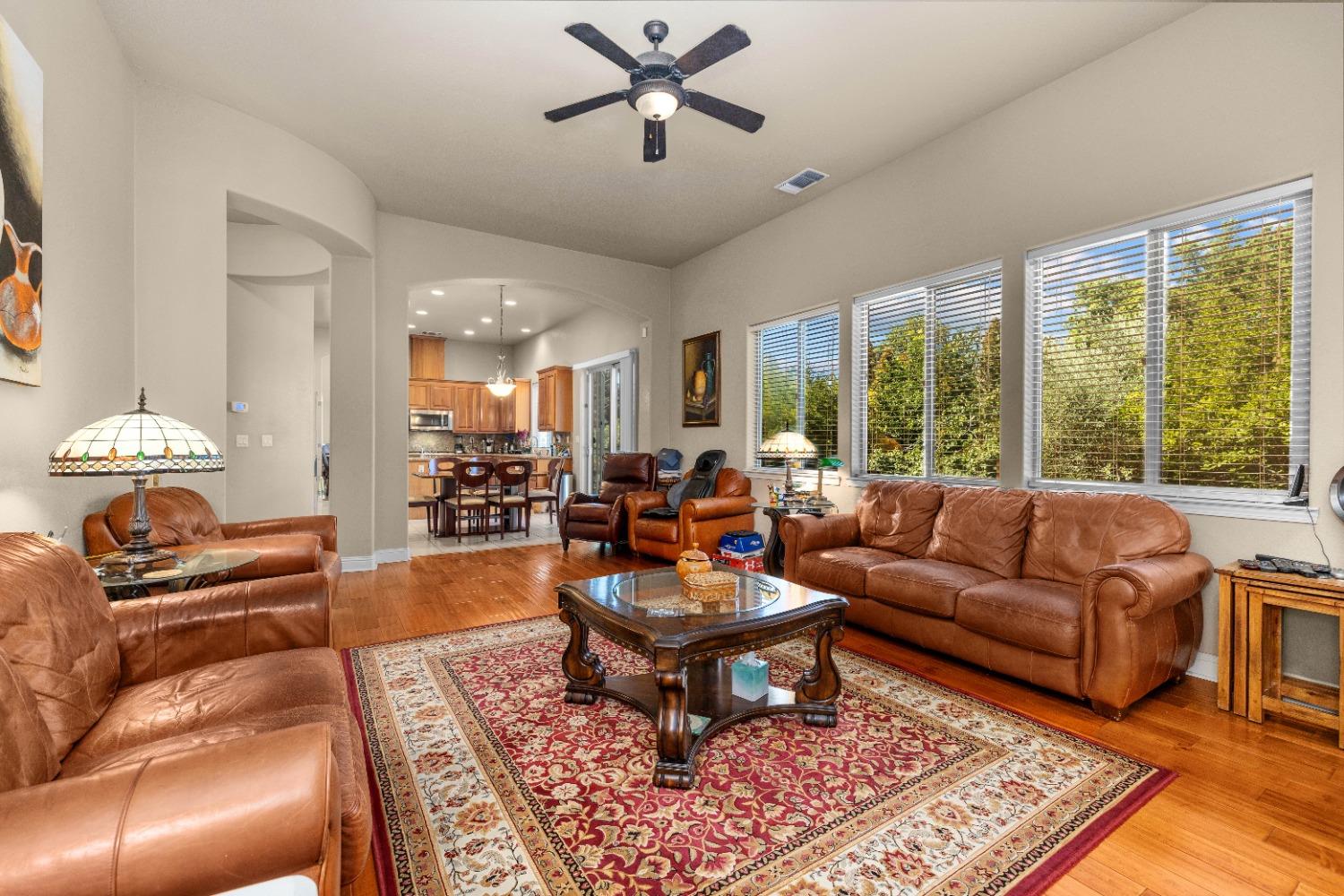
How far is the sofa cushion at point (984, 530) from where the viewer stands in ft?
11.0

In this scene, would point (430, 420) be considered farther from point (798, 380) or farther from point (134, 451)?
point (134, 451)

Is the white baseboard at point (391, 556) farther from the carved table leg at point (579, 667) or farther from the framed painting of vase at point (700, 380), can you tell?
the carved table leg at point (579, 667)

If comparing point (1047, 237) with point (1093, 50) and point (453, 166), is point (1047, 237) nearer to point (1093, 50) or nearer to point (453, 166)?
point (1093, 50)

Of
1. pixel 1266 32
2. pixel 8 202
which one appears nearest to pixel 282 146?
pixel 8 202

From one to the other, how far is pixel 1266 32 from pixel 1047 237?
46.6 inches

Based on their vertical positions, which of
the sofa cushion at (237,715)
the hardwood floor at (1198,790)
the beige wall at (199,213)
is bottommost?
the hardwood floor at (1198,790)

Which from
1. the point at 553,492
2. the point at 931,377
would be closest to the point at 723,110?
the point at 931,377

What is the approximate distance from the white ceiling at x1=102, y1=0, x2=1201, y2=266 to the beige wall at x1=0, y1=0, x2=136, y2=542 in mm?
481

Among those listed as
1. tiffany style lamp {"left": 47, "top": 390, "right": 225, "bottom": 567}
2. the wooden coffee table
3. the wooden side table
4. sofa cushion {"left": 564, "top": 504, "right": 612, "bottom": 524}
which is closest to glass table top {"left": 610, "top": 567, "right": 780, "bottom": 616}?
the wooden coffee table

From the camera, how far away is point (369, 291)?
544 cm

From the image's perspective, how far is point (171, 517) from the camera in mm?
3090

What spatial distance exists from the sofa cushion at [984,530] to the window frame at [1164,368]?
44 centimetres

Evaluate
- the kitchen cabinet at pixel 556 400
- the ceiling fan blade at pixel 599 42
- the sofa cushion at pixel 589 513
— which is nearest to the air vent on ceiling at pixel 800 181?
the ceiling fan blade at pixel 599 42

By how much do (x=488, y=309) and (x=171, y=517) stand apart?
267 inches
